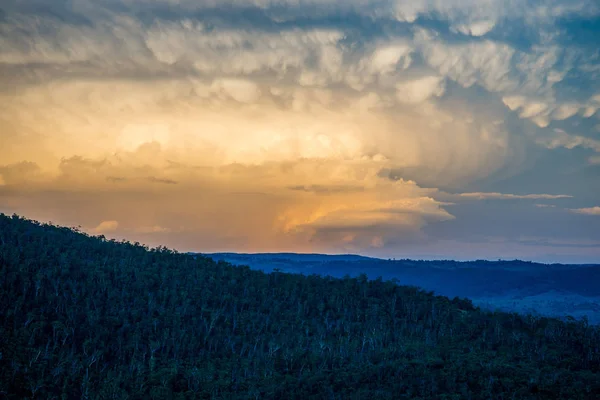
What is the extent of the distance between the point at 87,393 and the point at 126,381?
13.5 meters

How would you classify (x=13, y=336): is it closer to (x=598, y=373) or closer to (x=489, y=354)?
(x=489, y=354)

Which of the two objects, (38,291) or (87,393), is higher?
(38,291)

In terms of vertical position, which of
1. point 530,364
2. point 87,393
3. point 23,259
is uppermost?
point 23,259

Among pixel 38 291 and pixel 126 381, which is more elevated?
pixel 38 291

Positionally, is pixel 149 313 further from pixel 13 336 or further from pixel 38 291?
pixel 13 336

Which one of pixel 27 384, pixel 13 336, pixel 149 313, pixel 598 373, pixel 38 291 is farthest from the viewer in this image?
pixel 149 313

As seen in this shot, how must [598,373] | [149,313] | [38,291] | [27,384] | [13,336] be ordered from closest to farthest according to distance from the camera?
[27,384]
[13,336]
[598,373]
[38,291]
[149,313]

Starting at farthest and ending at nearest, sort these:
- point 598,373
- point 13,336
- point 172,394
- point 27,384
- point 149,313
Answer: point 149,313 → point 598,373 → point 13,336 → point 172,394 → point 27,384

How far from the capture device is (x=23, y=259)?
198 metres

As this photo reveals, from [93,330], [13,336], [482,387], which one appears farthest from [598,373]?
[13,336]

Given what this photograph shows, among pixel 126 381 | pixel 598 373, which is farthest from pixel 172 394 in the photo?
pixel 598 373

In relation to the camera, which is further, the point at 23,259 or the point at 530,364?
the point at 23,259

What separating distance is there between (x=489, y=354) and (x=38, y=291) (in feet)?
419

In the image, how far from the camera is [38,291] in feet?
587
